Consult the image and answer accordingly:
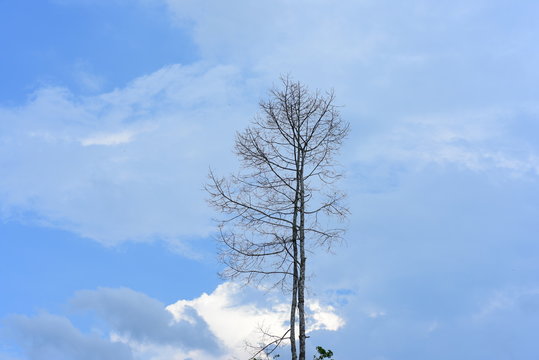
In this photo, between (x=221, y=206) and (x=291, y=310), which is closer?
(x=291, y=310)

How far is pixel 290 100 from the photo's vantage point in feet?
63.8

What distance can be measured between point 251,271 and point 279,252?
3.41 feet

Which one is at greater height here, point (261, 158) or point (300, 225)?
point (261, 158)

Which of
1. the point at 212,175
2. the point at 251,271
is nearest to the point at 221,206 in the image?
the point at 212,175

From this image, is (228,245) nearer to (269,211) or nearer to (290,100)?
(269,211)

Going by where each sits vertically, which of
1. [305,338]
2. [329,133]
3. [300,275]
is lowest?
[305,338]

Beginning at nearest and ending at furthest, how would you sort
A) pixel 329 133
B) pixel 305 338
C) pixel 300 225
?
1. pixel 305 338
2. pixel 300 225
3. pixel 329 133

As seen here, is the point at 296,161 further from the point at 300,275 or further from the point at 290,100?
the point at 300,275

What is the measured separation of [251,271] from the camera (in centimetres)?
1766

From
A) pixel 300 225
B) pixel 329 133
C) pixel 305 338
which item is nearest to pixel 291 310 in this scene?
pixel 305 338

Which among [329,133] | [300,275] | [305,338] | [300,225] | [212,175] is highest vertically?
[329,133]

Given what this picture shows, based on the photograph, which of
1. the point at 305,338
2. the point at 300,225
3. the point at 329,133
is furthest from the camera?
the point at 329,133

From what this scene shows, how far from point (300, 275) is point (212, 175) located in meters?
4.22

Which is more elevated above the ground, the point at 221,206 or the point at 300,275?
the point at 221,206
